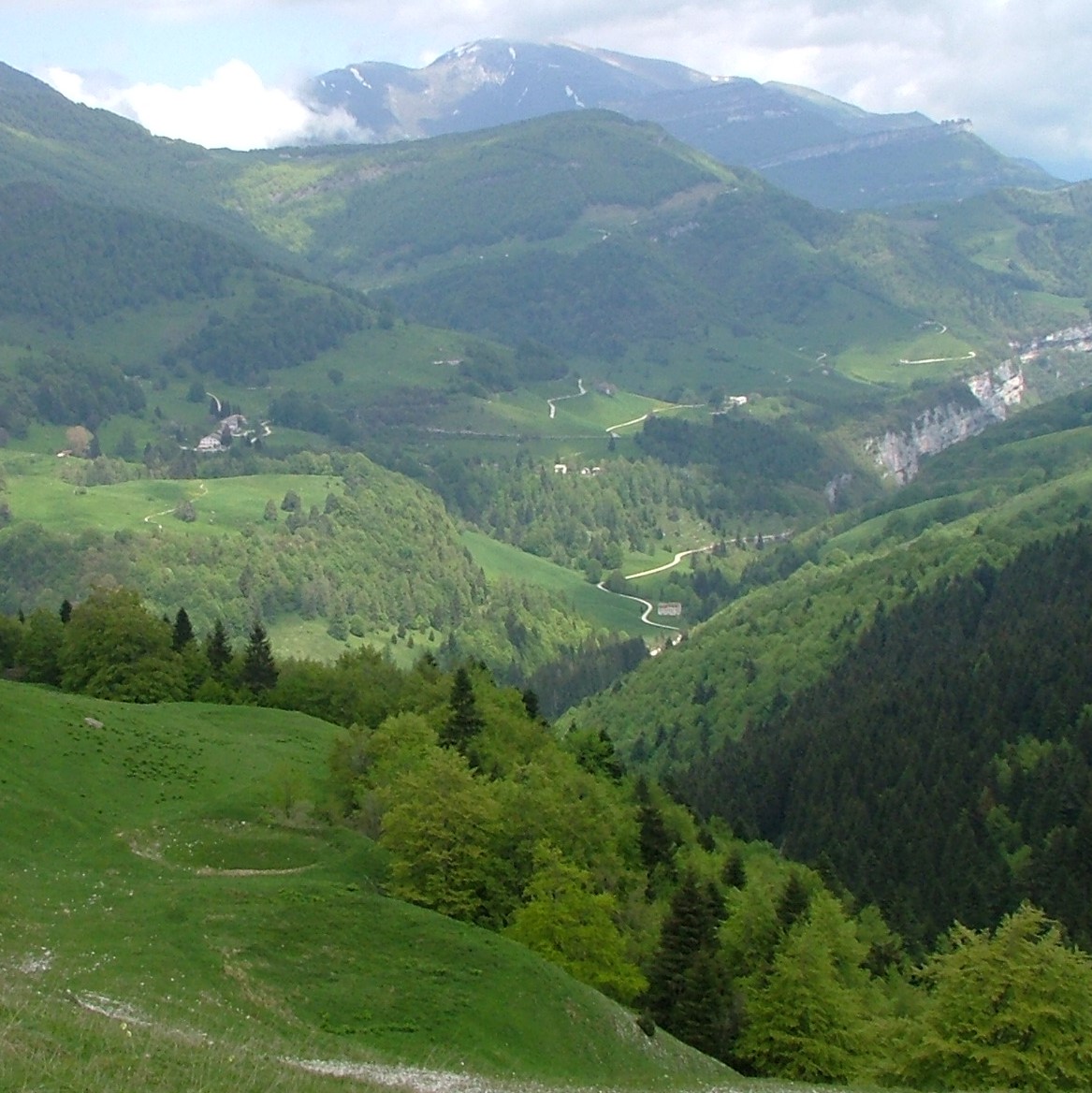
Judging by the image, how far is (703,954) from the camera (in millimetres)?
70500

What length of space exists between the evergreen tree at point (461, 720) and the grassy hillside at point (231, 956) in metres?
14.1

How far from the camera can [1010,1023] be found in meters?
58.5

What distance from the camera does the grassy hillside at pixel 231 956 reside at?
4278cm

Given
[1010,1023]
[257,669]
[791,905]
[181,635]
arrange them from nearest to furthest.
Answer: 1. [1010,1023]
2. [791,905]
3. [257,669]
4. [181,635]

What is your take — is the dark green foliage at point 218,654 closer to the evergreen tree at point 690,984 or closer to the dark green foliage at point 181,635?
the dark green foliage at point 181,635

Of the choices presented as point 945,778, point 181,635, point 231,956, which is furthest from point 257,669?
point 231,956

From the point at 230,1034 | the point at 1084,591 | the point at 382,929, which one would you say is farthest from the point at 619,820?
the point at 1084,591

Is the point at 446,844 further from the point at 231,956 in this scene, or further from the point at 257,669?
the point at 257,669

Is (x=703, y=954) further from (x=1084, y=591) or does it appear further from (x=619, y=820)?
(x=1084, y=591)

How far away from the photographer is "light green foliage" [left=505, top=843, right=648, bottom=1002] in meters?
69.1

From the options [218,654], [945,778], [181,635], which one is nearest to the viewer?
[218,654]

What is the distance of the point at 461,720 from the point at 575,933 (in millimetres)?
31411

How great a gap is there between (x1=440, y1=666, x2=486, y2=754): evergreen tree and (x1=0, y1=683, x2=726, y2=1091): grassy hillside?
14130mm

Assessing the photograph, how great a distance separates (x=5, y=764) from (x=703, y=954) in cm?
3902
